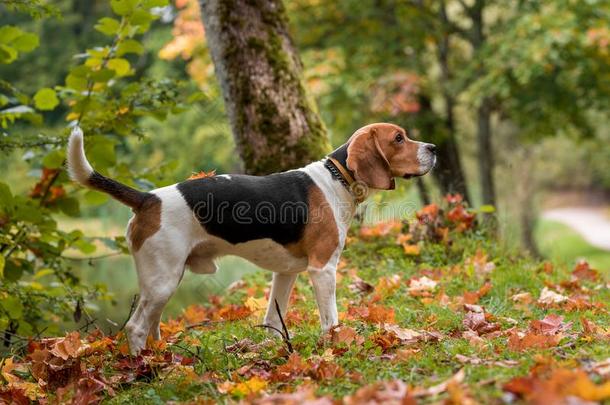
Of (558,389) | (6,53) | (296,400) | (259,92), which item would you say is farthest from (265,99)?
(558,389)

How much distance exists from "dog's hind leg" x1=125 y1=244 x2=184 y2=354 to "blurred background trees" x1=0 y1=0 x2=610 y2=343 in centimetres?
121

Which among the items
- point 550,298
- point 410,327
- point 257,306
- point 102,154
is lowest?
point 550,298

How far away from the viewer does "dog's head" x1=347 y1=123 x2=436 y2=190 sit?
4.77m

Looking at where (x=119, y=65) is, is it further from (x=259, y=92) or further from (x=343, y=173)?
(x=343, y=173)

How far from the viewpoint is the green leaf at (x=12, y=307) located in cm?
523

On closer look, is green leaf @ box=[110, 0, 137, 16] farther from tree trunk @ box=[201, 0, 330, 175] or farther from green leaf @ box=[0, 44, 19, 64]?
tree trunk @ box=[201, 0, 330, 175]

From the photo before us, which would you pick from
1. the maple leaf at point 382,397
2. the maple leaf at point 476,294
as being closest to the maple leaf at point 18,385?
the maple leaf at point 382,397

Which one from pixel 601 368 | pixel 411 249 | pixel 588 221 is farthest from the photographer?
pixel 588 221

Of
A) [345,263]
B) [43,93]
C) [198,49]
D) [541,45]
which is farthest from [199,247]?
[198,49]

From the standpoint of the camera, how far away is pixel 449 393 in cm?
301

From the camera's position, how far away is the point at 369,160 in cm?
479

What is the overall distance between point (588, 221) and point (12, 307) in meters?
34.9

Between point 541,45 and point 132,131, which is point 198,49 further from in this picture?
point 132,131

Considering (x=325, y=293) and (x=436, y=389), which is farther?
(x=325, y=293)
